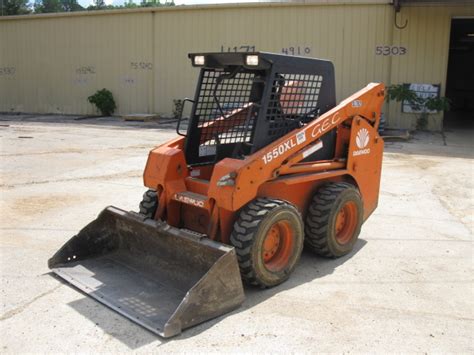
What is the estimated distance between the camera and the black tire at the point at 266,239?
421 cm

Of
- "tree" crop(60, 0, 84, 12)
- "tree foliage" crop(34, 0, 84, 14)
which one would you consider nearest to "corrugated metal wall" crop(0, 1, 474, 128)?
"tree foliage" crop(34, 0, 84, 14)

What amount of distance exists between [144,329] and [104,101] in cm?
1892

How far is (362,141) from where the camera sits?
18.3 ft

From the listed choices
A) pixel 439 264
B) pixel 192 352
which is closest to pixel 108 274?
pixel 192 352

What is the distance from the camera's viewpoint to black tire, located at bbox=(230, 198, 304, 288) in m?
4.21

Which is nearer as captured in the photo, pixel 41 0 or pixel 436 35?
pixel 436 35

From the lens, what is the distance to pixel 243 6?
18.9 meters

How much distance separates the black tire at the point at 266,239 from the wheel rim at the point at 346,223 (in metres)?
0.93

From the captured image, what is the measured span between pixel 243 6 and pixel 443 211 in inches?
540

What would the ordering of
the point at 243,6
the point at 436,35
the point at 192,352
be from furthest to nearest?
the point at 243,6, the point at 436,35, the point at 192,352

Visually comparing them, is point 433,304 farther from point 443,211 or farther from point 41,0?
point 41,0

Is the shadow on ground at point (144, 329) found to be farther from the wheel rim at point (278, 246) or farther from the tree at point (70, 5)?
the tree at point (70, 5)

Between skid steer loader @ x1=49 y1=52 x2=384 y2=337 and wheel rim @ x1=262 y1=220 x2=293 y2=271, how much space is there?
10 mm

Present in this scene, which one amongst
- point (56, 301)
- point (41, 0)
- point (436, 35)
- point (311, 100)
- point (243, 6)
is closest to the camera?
point (56, 301)
